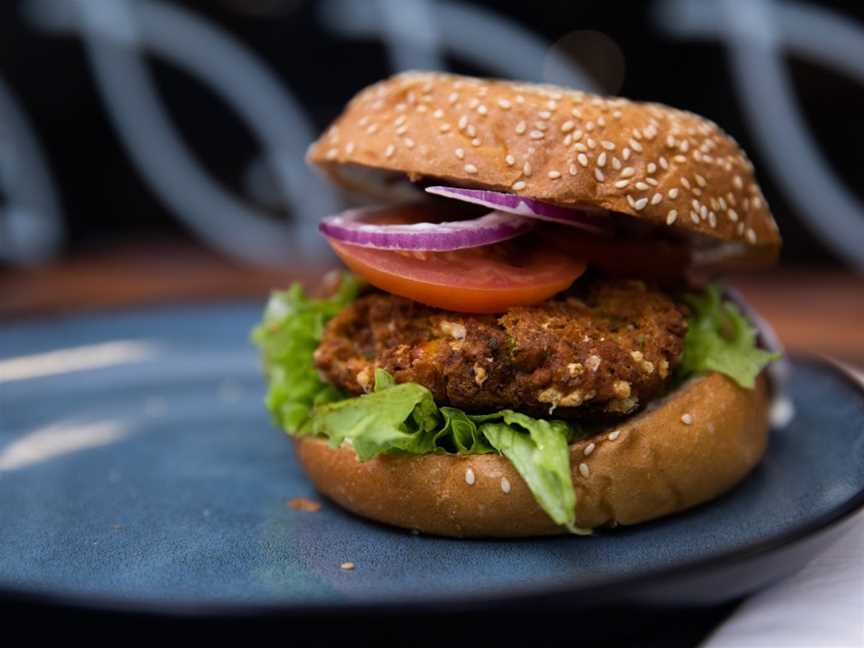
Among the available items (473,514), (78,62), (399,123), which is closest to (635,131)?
(399,123)

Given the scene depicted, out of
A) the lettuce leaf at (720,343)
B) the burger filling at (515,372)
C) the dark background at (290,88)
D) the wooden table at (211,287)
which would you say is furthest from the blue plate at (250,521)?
the dark background at (290,88)

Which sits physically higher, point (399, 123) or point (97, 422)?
point (399, 123)

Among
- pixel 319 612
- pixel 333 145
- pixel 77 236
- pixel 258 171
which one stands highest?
pixel 333 145

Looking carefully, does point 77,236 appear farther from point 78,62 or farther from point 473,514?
point 473,514

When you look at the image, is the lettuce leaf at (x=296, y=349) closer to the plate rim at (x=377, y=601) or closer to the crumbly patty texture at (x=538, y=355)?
the crumbly patty texture at (x=538, y=355)

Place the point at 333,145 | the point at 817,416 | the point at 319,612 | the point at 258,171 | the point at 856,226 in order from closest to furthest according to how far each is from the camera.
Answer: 1. the point at 319,612
2. the point at 333,145
3. the point at 817,416
4. the point at 856,226
5. the point at 258,171

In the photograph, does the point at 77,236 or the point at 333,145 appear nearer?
the point at 333,145

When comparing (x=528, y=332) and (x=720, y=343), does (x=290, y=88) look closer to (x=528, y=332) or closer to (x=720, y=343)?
(x=720, y=343)

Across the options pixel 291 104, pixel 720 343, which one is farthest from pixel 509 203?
pixel 291 104
